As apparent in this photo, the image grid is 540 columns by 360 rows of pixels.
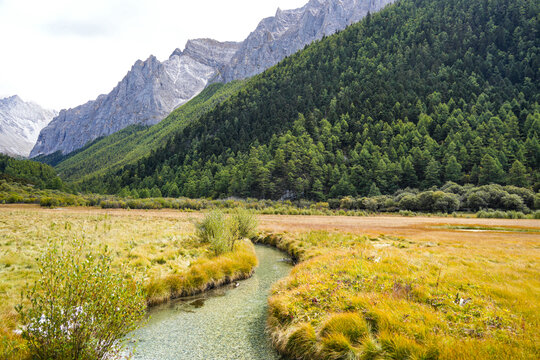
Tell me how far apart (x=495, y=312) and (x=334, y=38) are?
628 feet

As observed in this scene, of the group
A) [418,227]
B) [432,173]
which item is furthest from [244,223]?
[432,173]

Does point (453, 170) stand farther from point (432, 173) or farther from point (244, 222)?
point (244, 222)

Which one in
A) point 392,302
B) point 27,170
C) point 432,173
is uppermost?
point 27,170

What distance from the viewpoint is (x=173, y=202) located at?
81.1 meters

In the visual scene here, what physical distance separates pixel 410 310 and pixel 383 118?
11984 centimetres

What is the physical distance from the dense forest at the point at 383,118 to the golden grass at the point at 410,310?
246 feet

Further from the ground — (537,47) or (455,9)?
(455,9)

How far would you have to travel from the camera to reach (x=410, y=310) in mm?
8398

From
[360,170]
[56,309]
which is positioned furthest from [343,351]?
[360,170]

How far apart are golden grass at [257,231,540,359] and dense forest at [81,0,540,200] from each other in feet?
246

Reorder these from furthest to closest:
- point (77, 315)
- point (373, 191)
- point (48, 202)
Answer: point (373, 191) → point (48, 202) → point (77, 315)

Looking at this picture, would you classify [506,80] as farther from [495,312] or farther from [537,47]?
[495,312]

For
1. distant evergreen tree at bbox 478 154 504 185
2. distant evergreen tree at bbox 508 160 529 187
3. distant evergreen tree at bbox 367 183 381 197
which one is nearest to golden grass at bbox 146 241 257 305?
distant evergreen tree at bbox 367 183 381 197

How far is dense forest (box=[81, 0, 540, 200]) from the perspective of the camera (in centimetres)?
8775
